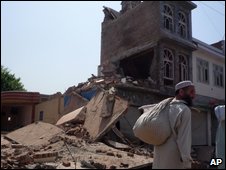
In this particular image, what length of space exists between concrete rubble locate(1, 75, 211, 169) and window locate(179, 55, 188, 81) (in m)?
3.20

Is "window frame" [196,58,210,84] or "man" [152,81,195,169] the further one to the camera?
"window frame" [196,58,210,84]

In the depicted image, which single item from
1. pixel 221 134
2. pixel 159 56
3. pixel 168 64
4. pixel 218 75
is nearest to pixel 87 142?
pixel 159 56

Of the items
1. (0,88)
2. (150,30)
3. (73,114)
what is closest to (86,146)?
(73,114)

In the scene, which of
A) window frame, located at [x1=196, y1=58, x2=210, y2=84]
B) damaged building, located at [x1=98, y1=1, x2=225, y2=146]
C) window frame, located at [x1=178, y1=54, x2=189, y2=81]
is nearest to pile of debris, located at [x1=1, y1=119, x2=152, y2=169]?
damaged building, located at [x1=98, y1=1, x2=225, y2=146]

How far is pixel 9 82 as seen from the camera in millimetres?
29031

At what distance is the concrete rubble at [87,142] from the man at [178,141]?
5885 millimetres

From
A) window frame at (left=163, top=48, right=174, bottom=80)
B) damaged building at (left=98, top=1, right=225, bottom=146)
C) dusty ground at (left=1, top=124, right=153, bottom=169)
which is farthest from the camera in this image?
window frame at (left=163, top=48, right=174, bottom=80)

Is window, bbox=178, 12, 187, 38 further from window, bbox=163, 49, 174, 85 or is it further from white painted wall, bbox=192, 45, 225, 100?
window, bbox=163, 49, 174, 85

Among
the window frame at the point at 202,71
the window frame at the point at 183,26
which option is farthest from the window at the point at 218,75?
the window frame at the point at 183,26

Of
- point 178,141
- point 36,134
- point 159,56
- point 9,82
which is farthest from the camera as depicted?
point 9,82

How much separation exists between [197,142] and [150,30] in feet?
23.4

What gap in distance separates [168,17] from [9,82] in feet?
56.1

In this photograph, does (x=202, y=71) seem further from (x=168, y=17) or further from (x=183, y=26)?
(x=168, y=17)

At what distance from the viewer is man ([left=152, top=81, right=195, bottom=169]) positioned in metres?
2.91
